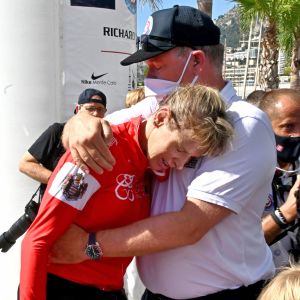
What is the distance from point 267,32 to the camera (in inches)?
579

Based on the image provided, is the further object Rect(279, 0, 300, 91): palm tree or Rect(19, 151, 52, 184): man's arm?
Rect(279, 0, 300, 91): palm tree

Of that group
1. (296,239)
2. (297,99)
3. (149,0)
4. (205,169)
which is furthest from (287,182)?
(149,0)

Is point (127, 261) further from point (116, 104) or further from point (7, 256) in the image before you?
point (116, 104)

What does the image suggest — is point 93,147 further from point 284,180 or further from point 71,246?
point 284,180

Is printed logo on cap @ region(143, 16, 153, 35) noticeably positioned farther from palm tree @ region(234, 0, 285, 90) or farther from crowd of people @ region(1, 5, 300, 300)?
palm tree @ region(234, 0, 285, 90)

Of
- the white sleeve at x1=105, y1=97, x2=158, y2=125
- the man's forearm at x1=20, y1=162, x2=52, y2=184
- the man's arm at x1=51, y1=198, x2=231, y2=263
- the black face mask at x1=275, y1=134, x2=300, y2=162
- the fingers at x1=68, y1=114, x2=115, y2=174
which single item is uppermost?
the white sleeve at x1=105, y1=97, x2=158, y2=125

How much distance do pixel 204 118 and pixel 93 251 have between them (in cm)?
60

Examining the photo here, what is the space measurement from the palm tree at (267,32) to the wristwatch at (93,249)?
12.6 metres

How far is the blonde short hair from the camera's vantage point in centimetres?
158

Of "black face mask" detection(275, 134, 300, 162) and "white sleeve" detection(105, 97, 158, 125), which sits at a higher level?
"white sleeve" detection(105, 97, 158, 125)

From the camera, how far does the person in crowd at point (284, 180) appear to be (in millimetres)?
2492

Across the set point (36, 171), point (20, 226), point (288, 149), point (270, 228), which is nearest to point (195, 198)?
point (270, 228)

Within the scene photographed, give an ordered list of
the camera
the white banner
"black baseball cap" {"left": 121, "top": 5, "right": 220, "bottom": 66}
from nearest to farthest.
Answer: "black baseball cap" {"left": 121, "top": 5, "right": 220, "bottom": 66} < the camera < the white banner

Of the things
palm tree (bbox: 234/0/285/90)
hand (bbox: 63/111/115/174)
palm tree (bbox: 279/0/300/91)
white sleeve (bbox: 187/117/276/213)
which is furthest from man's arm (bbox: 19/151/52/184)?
palm tree (bbox: 234/0/285/90)
